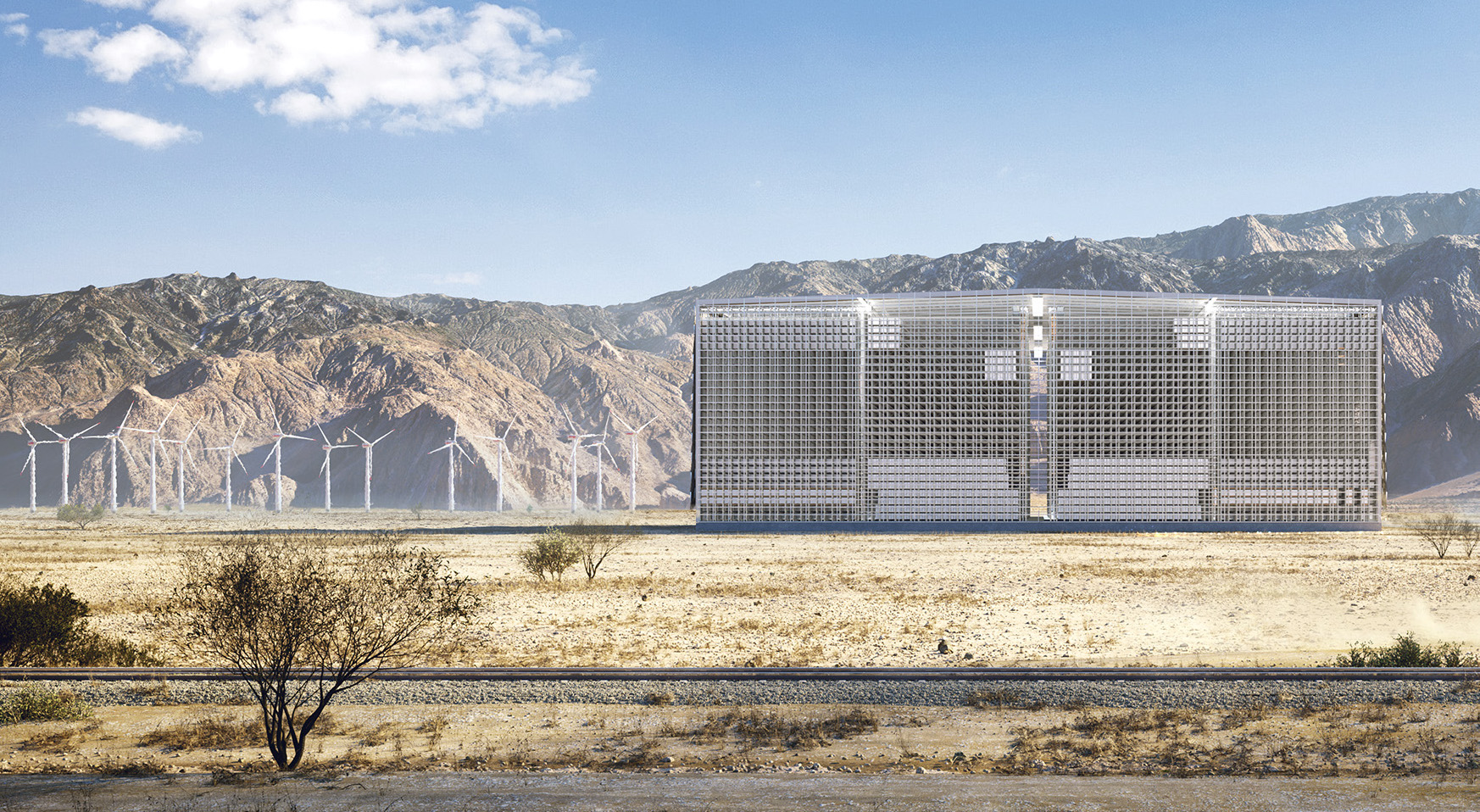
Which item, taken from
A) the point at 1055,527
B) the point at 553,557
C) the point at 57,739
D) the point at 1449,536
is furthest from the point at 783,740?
the point at 1055,527

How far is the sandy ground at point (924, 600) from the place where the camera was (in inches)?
1115

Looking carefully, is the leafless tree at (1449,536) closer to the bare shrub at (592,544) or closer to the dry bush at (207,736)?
the bare shrub at (592,544)

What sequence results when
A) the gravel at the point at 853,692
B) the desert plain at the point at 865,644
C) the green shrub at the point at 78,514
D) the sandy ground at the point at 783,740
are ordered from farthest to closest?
the green shrub at the point at 78,514
the gravel at the point at 853,692
the desert plain at the point at 865,644
the sandy ground at the point at 783,740

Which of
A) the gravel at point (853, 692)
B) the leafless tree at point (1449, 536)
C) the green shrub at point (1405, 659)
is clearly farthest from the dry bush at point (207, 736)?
the leafless tree at point (1449, 536)

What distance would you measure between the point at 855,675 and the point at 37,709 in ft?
50.3

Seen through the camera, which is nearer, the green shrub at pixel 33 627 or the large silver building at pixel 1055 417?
the green shrub at pixel 33 627

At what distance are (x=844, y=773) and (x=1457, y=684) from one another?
45.8 ft

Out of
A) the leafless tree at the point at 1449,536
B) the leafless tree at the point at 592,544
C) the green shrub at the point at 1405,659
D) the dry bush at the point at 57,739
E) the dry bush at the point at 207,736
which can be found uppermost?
the dry bush at the point at 207,736

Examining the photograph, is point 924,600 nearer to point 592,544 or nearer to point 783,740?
point 592,544

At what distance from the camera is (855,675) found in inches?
890

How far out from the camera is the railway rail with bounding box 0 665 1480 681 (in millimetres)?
22391

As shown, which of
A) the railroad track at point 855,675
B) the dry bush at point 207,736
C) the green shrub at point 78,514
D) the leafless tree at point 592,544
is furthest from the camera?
the green shrub at point 78,514

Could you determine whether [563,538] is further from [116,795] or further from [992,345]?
[992,345]

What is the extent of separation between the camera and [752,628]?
105 feet
